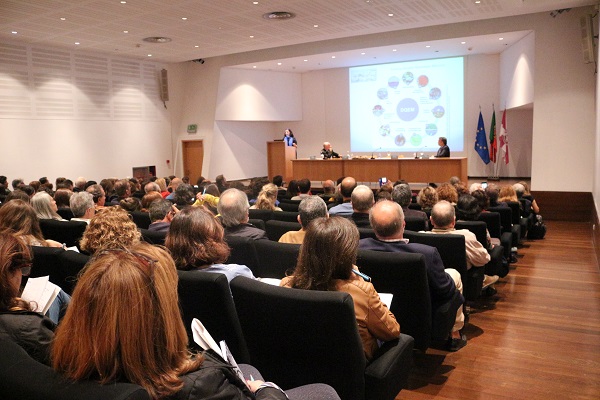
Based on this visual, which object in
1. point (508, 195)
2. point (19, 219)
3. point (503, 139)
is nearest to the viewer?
point (19, 219)

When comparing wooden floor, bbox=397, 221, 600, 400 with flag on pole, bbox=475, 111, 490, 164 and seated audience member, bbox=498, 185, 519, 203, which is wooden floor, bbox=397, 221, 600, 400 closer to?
seated audience member, bbox=498, 185, 519, 203

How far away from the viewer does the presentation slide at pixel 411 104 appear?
14125 millimetres

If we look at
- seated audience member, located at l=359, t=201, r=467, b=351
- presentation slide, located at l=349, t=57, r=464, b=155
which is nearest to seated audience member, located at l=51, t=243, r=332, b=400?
seated audience member, located at l=359, t=201, r=467, b=351

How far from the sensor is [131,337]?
1.09 m

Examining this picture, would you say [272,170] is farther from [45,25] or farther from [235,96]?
[45,25]

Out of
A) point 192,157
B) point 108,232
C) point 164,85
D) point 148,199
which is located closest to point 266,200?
point 148,199

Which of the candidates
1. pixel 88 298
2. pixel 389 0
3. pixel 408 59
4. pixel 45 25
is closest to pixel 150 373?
pixel 88 298

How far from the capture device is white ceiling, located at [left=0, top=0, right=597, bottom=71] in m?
8.94

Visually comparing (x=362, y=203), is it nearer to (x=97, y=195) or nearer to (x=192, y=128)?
(x=97, y=195)

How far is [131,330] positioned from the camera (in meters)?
1.10

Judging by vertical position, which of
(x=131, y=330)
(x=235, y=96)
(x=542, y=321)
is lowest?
(x=542, y=321)

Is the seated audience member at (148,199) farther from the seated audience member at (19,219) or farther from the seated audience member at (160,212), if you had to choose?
the seated audience member at (19,219)

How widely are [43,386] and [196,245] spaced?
140 cm

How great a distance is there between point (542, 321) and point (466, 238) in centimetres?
112
